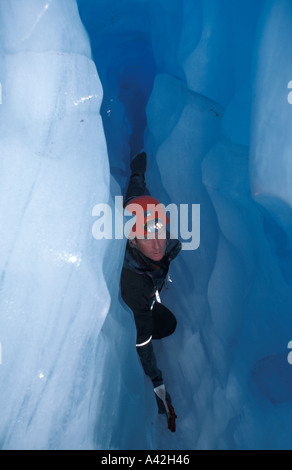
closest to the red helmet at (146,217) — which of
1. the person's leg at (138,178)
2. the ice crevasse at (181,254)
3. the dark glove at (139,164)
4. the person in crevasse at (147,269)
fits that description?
the person in crevasse at (147,269)

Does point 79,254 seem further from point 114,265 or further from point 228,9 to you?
point 228,9

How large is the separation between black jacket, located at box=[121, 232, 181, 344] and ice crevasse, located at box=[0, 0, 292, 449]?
16cm

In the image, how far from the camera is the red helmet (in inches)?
48.0

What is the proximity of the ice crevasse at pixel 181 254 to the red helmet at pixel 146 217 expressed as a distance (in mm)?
122

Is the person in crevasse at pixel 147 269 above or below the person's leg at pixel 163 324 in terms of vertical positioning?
above

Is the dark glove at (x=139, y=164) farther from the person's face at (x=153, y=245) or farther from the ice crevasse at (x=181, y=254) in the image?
the person's face at (x=153, y=245)

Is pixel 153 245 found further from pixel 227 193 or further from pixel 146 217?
pixel 227 193

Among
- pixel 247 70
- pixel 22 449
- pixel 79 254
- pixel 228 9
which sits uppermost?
pixel 228 9

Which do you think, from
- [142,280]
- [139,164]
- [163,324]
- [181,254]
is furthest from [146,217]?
[139,164]

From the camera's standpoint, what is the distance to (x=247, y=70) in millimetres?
1107

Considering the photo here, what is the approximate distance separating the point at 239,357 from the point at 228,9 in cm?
120

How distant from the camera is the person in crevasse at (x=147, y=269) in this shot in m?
1.23

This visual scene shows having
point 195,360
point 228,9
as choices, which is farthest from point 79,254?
point 228,9

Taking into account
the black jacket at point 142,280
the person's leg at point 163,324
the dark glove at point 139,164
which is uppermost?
the dark glove at point 139,164
